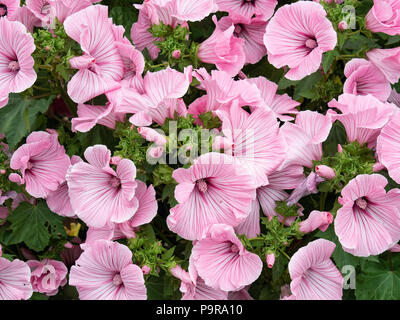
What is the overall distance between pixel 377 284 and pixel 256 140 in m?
0.55

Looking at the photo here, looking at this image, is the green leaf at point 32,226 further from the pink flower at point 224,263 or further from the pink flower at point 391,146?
the pink flower at point 391,146

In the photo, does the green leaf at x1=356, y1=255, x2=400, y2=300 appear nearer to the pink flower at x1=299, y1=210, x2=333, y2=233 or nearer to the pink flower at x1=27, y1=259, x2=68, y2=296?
the pink flower at x1=299, y1=210, x2=333, y2=233

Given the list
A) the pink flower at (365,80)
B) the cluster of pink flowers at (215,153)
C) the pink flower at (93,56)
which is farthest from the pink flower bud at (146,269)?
the pink flower at (365,80)

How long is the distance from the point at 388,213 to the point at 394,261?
247 mm

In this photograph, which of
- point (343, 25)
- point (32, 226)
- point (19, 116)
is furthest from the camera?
point (32, 226)

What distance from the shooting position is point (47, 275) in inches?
73.1

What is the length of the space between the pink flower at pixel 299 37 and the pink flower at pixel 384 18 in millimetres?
139

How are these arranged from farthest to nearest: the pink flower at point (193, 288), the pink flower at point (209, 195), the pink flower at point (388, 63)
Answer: the pink flower at point (388, 63)
the pink flower at point (193, 288)
the pink flower at point (209, 195)

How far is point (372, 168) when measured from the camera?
1491mm

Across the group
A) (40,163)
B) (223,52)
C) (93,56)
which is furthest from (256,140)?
(40,163)

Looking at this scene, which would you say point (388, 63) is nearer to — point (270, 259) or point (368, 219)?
point (368, 219)

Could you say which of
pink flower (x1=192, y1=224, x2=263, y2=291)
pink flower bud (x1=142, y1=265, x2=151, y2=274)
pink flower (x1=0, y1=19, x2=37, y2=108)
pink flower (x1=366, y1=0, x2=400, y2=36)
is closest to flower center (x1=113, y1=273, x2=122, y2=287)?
pink flower bud (x1=142, y1=265, x2=151, y2=274)

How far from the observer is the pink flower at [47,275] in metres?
1.84
